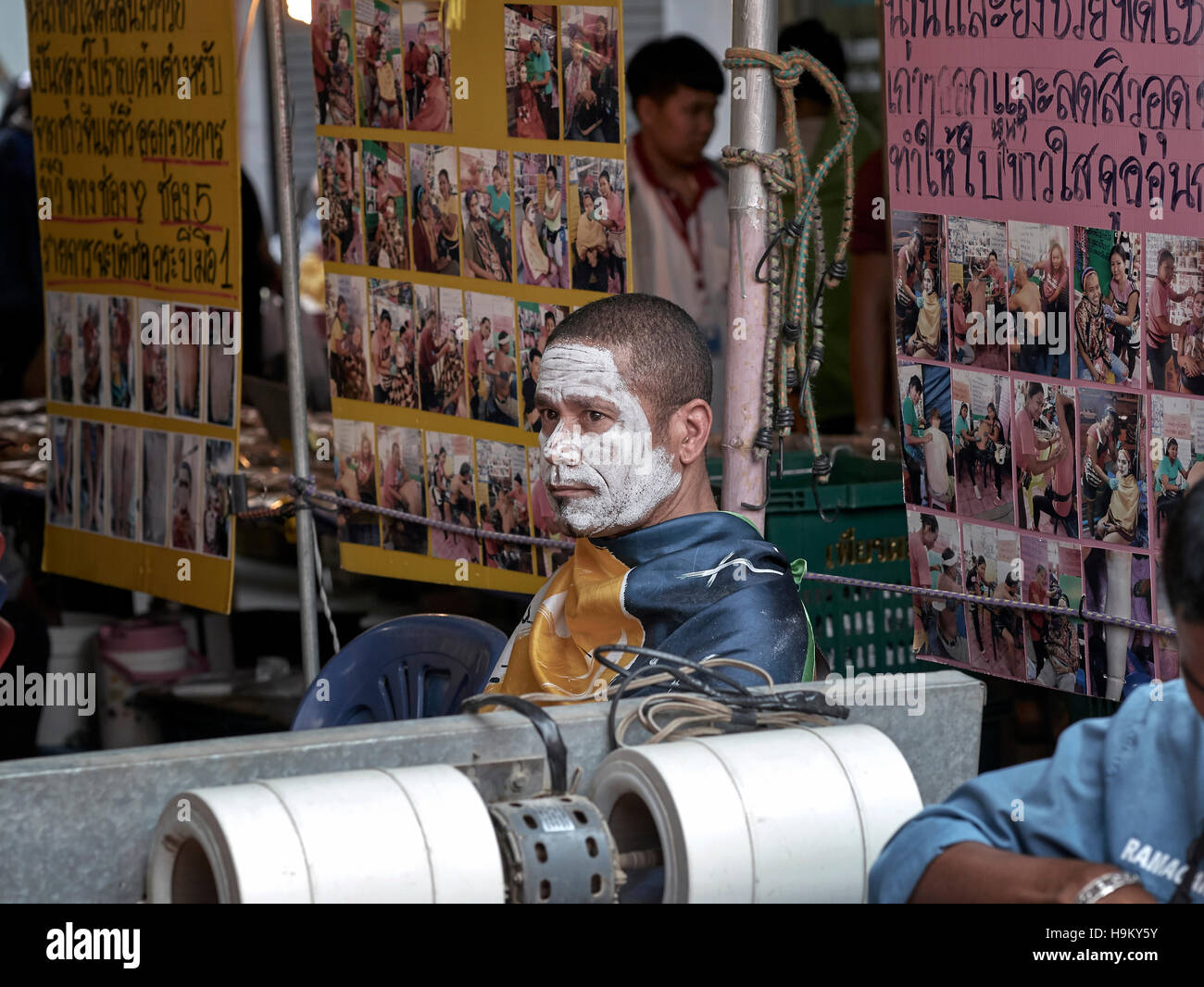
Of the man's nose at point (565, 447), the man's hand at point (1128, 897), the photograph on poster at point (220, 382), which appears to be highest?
the photograph on poster at point (220, 382)

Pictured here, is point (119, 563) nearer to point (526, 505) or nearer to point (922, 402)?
point (526, 505)

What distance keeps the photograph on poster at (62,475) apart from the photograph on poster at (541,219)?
1.77m

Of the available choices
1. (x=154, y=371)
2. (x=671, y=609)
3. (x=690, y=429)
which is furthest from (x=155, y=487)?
(x=671, y=609)

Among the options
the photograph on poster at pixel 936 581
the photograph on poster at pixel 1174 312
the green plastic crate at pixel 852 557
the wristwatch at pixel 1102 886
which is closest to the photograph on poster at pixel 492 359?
the green plastic crate at pixel 852 557

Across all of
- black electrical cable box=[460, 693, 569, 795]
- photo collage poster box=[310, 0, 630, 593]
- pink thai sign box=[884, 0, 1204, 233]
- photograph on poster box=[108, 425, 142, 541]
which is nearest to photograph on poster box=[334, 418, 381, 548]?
photo collage poster box=[310, 0, 630, 593]

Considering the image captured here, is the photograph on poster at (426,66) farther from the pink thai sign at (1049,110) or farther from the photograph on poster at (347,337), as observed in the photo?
the pink thai sign at (1049,110)

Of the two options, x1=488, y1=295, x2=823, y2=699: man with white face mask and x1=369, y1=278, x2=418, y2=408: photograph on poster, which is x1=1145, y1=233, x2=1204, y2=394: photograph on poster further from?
x1=369, y1=278, x2=418, y2=408: photograph on poster

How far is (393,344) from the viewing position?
3.82 m

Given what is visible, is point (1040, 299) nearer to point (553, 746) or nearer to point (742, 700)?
point (742, 700)

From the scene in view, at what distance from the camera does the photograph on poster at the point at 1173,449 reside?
264 centimetres

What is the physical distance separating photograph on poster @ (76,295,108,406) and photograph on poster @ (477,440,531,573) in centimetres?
133

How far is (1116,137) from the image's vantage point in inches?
107

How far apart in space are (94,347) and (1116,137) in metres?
2.82

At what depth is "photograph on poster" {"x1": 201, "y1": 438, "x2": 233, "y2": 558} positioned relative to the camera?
400 cm
